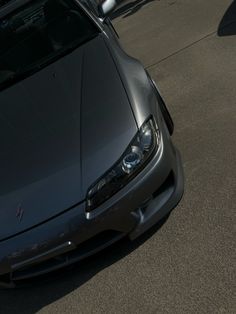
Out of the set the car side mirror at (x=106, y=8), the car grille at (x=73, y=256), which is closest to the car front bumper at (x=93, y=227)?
the car grille at (x=73, y=256)

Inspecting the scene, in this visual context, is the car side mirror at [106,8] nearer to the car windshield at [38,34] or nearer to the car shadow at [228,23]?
the car windshield at [38,34]

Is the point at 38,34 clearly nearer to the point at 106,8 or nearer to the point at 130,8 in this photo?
the point at 106,8

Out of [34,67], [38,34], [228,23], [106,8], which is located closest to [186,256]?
[34,67]

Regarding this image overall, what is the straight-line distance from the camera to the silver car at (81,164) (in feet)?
9.55

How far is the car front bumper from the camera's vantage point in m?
→ 2.88

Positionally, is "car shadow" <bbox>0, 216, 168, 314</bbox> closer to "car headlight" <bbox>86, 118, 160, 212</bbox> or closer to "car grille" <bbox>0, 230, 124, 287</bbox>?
"car grille" <bbox>0, 230, 124, 287</bbox>

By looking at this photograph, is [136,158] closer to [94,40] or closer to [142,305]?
[142,305]

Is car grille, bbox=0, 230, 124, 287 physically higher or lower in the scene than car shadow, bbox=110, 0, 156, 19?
higher

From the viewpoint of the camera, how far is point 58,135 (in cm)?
330

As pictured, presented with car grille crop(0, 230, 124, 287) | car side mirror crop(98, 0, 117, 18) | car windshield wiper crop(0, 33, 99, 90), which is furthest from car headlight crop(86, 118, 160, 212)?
car side mirror crop(98, 0, 117, 18)

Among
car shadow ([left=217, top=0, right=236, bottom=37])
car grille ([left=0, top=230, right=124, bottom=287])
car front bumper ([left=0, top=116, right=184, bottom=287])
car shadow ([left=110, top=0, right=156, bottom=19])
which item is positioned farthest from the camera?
car shadow ([left=110, top=0, right=156, bottom=19])

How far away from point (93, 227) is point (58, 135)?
0.72 m

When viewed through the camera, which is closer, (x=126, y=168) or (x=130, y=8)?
(x=126, y=168)

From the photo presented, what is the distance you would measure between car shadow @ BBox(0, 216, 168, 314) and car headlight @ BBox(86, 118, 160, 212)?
0.44 meters
